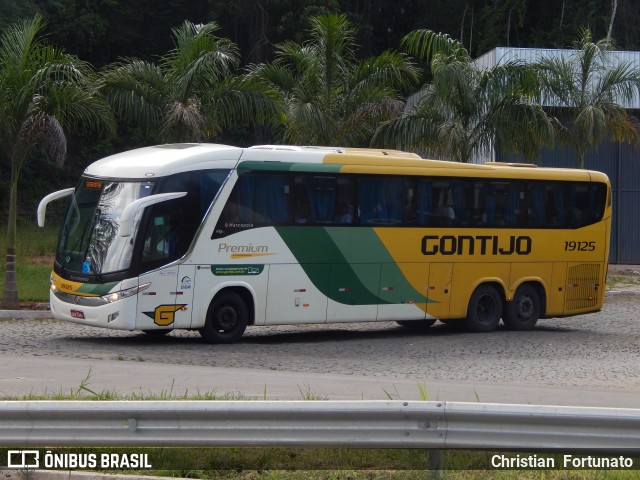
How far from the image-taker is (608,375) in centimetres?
1468

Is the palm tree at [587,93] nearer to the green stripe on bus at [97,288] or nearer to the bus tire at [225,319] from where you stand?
the bus tire at [225,319]

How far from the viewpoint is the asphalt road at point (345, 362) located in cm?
1161

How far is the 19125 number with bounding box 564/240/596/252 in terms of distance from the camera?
A: 20734 mm

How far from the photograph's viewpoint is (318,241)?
17.8 meters

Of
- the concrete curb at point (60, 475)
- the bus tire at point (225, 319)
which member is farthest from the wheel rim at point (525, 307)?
the concrete curb at point (60, 475)

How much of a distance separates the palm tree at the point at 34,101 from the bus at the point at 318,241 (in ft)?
12.0

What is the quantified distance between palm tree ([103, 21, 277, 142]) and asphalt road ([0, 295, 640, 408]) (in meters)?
5.51

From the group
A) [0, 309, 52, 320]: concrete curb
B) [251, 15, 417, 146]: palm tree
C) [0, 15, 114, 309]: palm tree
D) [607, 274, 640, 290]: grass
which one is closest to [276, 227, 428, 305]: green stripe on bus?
[0, 309, 52, 320]: concrete curb

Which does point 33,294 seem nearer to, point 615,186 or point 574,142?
point 574,142

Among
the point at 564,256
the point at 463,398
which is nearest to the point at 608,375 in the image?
the point at 463,398

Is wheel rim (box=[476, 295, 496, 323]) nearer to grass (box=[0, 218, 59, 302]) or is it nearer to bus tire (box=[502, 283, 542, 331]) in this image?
bus tire (box=[502, 283, 542, 331])

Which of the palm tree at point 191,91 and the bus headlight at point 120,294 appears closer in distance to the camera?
the bus headlight at point 120,294

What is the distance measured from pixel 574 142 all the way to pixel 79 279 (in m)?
15.8

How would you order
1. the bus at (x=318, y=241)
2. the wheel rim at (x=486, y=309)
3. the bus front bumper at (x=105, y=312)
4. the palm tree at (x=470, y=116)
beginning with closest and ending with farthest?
the bus front bumper at (x=105, y=312) → the bus at (x=318, y=241) → the wheel rim at (x=486, y=309) → the palm tree at (x=470, y=116)
